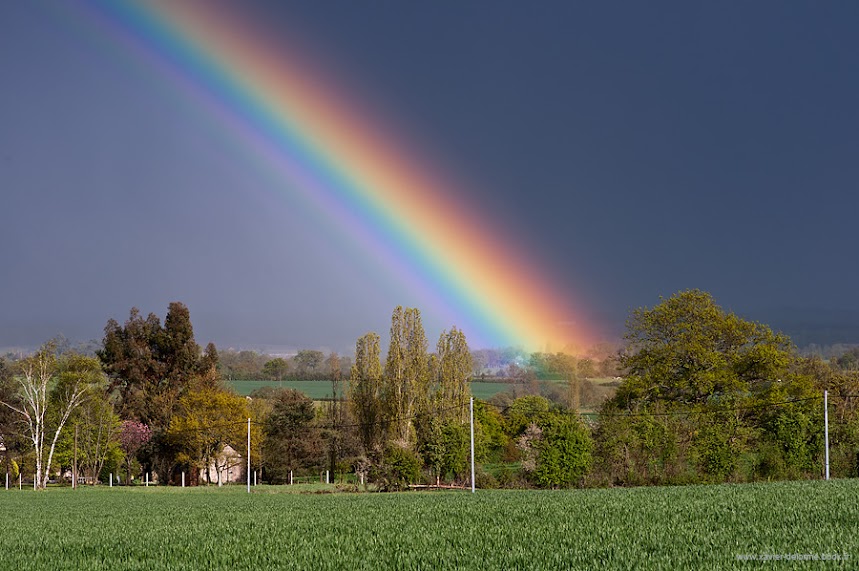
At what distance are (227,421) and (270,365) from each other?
8930cm

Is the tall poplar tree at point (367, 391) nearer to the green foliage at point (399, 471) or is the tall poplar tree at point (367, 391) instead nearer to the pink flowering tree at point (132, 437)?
the green foliage at point (399, 471)

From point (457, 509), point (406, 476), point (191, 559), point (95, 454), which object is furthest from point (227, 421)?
point (191, 559)

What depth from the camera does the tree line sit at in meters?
51.9

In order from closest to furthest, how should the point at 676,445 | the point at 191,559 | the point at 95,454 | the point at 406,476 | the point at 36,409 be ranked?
the point at 191,559 < the point at 676,445 < the point at 406,476 < the point at 36,409 < the point at 95,454

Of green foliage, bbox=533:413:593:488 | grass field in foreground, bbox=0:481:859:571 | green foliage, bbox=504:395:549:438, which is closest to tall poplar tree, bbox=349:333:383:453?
green foliage, bbox=504:395:549:438

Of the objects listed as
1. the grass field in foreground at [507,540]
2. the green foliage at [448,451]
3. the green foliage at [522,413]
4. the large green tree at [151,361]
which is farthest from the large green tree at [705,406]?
the large green tree at [151,361]

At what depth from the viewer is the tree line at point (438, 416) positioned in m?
51.9

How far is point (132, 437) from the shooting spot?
85.3 metres

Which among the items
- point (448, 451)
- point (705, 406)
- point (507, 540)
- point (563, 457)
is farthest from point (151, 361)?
point (507, 540)

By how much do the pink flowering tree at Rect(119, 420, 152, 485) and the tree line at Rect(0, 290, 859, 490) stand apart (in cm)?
19

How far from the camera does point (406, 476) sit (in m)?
57.0

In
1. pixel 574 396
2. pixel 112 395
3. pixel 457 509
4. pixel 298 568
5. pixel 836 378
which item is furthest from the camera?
pixel 574 396

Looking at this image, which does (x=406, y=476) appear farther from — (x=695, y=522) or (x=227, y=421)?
(x=695, y=522)

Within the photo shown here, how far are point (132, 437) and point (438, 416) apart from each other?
3489 centimetres
